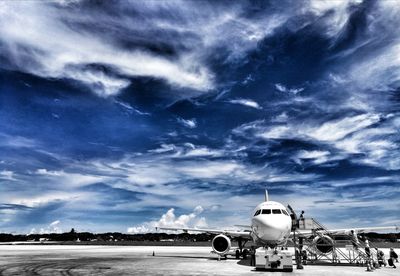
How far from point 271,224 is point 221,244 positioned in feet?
31.6

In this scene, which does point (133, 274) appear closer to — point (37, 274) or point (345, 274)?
point (37, 274)

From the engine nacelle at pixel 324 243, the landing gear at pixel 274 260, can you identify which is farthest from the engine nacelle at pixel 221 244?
the landing gear at pixel 274 260

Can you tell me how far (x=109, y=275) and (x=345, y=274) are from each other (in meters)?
12.9

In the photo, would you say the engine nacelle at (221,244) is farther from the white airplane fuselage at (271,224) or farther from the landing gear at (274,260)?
the landing gear at (274,260)

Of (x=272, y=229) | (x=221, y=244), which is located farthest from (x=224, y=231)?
(x=272, y=229)

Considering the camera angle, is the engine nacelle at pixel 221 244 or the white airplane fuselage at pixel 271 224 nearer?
the white airplane fuselage at pixel 271 224

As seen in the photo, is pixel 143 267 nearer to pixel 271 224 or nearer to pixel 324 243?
pixel 271 224

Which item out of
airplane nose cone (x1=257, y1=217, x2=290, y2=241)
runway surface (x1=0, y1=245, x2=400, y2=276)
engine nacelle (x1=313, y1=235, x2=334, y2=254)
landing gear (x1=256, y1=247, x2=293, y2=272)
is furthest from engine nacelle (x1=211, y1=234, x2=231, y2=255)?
landing gear (x1=256, y1=247, x2=293, y2=272)

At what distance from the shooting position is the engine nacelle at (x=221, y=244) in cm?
3062

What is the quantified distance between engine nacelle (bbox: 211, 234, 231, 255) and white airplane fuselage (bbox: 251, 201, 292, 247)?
674 centimetres

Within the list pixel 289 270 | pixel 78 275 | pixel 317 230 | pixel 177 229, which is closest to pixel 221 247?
pixel 177 229

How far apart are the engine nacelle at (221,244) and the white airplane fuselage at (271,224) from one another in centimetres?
674

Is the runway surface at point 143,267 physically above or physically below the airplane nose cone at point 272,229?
below

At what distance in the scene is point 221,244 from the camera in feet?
101
